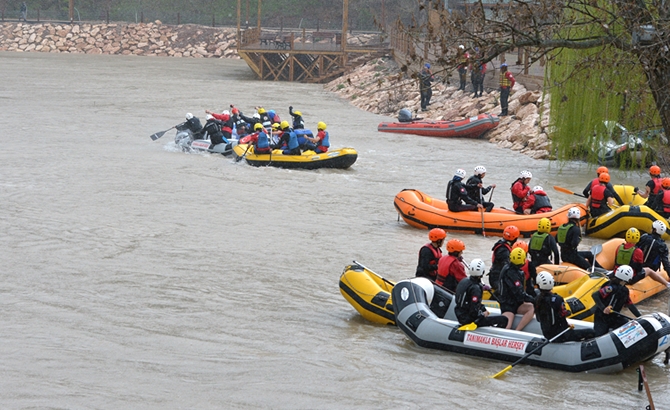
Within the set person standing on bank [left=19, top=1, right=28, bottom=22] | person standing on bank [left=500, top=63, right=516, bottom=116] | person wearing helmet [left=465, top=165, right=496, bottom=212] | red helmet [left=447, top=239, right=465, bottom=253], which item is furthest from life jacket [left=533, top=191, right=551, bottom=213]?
person standing on bank [left=19, top=1, right=28, bottom=22]

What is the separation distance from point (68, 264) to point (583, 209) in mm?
8063

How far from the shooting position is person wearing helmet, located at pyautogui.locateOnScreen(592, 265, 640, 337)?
9289 millimetres

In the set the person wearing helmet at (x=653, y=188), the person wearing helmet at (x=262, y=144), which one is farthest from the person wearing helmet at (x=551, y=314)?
the person wearing helmet at (x=262, y=144)

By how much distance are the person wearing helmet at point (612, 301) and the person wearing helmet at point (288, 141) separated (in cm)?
1254

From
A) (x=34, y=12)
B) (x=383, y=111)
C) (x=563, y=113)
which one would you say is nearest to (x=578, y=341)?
(x=563, y=113)

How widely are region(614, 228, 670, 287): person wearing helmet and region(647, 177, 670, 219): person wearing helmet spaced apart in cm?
362

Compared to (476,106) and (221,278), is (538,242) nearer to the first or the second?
(221,278)

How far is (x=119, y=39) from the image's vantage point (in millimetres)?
61719

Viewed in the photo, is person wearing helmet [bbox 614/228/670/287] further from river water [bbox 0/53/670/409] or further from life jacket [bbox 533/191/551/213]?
life jacket [bbox 533/191/551/213]

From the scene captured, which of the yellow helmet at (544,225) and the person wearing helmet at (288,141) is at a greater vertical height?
the yellow helmet at (544,225)

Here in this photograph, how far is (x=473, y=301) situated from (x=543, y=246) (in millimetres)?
2300

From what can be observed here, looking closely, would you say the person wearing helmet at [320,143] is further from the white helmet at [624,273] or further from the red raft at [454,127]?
the white helmet at [624,273]

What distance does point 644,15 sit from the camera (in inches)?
283

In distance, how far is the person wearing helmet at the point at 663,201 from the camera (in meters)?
15.1
